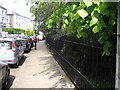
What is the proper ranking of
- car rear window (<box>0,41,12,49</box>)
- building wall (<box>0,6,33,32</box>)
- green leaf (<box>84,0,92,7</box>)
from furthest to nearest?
building wall (<box>0,6,33,32</box>) → car rear window (<box>0,41,12,49</box>) → green leaf (<box>84,0,92,7</box>)

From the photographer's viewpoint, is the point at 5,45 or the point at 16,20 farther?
the point at 16,20

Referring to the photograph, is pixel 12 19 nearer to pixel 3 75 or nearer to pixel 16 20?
pixel 16 20

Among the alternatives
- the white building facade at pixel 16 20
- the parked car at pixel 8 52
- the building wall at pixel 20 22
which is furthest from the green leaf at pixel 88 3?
the building wall at pixel 20 22

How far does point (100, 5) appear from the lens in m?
2.13

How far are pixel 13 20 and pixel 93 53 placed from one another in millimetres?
82023

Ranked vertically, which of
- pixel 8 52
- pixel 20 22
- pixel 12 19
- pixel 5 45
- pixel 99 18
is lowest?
pixel 8 52

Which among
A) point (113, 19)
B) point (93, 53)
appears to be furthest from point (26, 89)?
point (113, 19)

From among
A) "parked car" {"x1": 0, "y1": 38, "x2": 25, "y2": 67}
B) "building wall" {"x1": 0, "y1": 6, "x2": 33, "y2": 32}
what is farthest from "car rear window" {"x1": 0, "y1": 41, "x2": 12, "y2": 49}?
"building wall" {"x1": 0, "y1": 6, "x2": 33, "y2": 32}

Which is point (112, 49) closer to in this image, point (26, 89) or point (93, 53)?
point (93, 53)

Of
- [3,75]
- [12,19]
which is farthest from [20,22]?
[3,75]

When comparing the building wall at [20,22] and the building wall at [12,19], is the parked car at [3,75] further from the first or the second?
the building wall at [20,22]

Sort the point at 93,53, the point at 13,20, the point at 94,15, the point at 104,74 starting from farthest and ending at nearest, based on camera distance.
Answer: the point at 13,20 → the point at 93,53 → the point at 104,74 → the point at 94,15

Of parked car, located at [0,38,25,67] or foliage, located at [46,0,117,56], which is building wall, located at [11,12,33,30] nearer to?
parked car, located at [0,38,25,67]

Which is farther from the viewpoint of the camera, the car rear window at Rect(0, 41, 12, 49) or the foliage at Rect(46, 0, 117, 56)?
the car rear window at Rect(0, 41, 12, 49)
